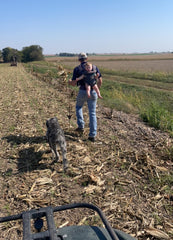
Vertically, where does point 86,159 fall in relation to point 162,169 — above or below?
above

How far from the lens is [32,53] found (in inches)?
2798

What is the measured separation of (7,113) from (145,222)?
747 centimetres

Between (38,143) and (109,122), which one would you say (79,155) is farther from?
(109,122)

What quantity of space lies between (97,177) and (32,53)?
73.3 m

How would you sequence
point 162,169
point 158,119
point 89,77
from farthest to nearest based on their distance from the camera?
1. point 158,119
2. point 89,77
3. point 162,169

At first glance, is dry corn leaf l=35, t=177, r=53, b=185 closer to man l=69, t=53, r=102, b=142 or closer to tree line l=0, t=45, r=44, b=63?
man l=69, t=53, r=102, b=142

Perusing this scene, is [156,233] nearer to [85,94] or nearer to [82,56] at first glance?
[85,94]

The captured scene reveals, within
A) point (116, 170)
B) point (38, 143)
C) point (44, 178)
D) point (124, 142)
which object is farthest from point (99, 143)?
point (44, 178)

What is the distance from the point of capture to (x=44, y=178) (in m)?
4.47

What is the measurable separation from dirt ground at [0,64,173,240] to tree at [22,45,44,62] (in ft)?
231

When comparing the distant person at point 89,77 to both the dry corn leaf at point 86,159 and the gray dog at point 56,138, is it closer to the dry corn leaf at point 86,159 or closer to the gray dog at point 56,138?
the gray dog at point 56,138

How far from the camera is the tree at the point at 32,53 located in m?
72.8

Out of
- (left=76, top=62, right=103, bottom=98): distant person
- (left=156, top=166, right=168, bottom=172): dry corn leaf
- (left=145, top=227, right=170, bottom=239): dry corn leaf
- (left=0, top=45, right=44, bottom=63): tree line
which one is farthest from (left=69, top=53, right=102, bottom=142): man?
(left=0, top=45, right=44, bottom=63): tree line

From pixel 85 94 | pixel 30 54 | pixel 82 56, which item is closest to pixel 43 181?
pixel 85 94
